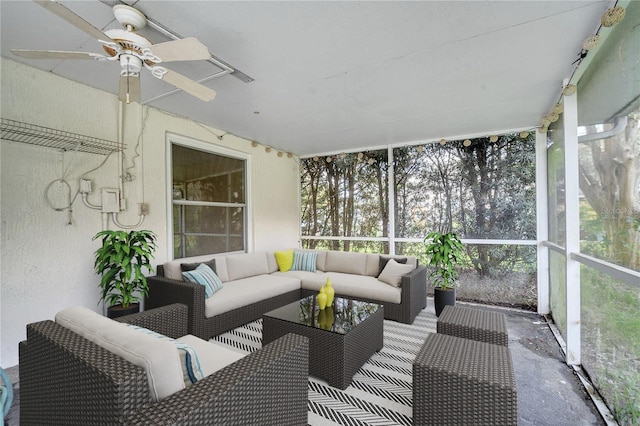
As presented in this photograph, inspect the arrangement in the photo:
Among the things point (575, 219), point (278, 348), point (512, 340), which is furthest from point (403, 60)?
point (512, 340)

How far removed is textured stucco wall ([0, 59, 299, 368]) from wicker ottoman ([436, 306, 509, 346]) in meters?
→ 3.09

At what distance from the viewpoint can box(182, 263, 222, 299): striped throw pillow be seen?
299 cm

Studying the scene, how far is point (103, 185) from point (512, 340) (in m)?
4.41

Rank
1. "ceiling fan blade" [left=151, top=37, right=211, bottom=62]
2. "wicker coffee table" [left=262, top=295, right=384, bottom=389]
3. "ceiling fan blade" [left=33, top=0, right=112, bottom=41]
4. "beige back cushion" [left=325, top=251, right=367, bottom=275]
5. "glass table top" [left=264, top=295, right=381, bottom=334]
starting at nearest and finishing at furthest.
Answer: "ceiling fan blade" [left=33, top=0, right=112, bottom=41] → "ceiling fan blade" [left=151, top=37, right=211, bottom=62] → "wicker coffee table" [left=262, top=295, right=384, bottom=389] → "glass table top" [left=264, top=295, right=381, bottom=334] → "beige back cushion" [left=325, top=251, right=367, bottom=275]

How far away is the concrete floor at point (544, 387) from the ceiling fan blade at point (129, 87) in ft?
6.84

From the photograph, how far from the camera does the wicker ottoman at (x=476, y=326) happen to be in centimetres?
206

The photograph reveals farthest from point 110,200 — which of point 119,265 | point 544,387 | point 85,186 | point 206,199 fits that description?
point 544,387

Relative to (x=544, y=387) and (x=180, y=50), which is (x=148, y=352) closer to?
(x=180, y=50)

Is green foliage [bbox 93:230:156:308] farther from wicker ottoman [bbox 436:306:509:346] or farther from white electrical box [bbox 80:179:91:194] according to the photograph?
wicker ottoman [bbox 436:306:509:346]

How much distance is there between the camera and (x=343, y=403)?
74.7 inches

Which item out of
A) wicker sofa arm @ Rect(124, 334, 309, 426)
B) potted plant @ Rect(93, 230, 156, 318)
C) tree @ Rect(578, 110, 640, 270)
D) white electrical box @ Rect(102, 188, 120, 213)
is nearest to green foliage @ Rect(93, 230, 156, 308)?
potted plant @ Rect(93, 230, 156, 318)

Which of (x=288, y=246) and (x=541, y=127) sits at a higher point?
(x=541, y=127)

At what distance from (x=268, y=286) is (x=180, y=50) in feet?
8.54

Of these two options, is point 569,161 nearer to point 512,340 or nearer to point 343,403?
point 512,340
